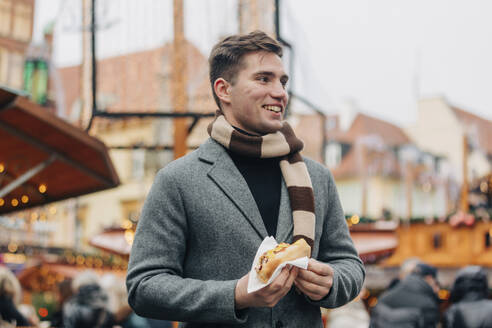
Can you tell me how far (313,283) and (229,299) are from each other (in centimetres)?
21

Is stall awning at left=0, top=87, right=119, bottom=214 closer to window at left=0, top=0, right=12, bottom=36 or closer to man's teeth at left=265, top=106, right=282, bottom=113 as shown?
window at left=0, top=0, right=12, bottom=36

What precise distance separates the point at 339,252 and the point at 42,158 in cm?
479

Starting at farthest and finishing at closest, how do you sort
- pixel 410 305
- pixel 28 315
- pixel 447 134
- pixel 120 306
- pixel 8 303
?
pixel 447 134 → pixel 28 315 → pixel 8 303 → pixel 410 305 → pixel 120 306

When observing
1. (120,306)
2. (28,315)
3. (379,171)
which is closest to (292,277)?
(120,306)

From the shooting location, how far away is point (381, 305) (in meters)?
5.87

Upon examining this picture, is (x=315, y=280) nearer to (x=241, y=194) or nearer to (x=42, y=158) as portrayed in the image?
(x=241, y=194)

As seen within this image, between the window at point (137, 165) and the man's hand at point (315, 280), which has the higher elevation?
the man's hand at point (315, 280)

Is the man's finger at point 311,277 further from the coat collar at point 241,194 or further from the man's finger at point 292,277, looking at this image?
the coat collar at point 241,194

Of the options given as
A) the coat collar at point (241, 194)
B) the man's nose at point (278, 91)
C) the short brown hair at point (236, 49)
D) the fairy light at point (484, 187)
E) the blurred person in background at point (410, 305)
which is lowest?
the fairy light at point (484, 187)

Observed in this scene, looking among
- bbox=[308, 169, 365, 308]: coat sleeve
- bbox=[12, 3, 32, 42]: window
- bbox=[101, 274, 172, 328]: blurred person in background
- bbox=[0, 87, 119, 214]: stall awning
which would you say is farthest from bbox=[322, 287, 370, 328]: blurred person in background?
bbox=[12, 3, 32, 42]: window

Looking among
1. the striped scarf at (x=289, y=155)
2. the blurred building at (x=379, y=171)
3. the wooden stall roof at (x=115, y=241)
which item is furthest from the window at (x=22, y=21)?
the blurred building at (x=379, y=171)

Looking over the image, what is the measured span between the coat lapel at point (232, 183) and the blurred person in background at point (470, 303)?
3.53 metres

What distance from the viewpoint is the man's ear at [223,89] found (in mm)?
2133

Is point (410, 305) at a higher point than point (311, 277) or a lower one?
lower
